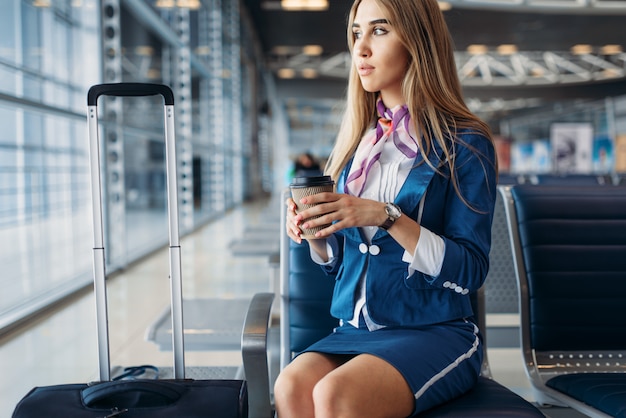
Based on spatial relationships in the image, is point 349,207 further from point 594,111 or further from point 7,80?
point 594,111

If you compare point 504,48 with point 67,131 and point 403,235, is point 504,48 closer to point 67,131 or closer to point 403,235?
point 67,131

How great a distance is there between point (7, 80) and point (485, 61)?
22663 millimetres

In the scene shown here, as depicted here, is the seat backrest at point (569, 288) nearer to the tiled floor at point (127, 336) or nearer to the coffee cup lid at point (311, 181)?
the tiled floor at point (127, 336)

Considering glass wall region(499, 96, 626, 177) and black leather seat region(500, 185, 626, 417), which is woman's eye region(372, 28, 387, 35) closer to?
black leather seat region(500, 185, 626, 417)

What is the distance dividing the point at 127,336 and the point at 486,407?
2788 mm

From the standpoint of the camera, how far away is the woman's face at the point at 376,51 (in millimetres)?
1569

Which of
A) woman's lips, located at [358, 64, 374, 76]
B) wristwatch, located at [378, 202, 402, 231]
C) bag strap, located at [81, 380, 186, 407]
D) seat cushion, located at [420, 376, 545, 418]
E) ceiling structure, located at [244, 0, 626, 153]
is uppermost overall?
ceiling structure, located at [244, 0, 626, 153]

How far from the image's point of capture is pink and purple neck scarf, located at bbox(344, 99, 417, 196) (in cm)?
161

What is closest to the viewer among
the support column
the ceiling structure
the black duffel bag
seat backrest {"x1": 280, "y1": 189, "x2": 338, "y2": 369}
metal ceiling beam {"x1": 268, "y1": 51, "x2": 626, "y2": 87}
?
the black duffel bag

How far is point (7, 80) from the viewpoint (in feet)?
17.1

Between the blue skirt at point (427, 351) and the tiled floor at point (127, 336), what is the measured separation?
504 millimetres

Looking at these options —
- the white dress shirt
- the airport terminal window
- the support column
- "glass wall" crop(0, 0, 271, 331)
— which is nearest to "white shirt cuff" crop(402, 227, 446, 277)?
the white dress shirt

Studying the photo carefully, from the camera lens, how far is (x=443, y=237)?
4.79 ft

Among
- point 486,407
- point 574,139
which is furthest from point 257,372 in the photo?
point 574,139
